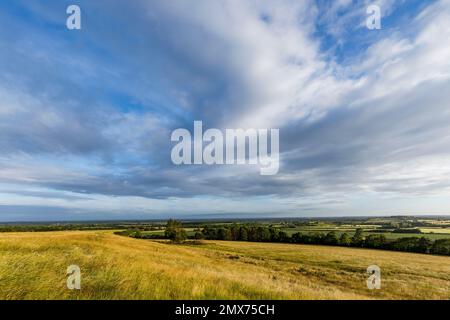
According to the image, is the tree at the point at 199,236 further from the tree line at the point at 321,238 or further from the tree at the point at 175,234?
the tree at the point at 175,234

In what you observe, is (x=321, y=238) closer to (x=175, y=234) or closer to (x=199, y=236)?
(x=199, y=236)

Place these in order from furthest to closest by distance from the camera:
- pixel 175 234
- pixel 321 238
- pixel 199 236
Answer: pixel 199 236 < pixel 321 238 < pixel 175 234

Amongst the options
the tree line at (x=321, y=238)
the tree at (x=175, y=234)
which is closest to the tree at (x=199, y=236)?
the tree line at (x=321, y=238)

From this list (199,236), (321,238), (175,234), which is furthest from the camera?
(199,236)

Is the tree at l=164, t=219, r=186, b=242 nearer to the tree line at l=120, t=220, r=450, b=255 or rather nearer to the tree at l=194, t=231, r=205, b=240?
the tree line at l=120, t=220, r=450, b=255

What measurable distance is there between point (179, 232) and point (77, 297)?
89.4m

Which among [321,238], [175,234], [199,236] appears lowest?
[199,236]

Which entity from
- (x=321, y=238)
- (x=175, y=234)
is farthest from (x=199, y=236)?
(x=321, y=238)

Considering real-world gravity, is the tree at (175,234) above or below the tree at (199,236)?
above

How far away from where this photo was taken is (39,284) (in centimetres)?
809
